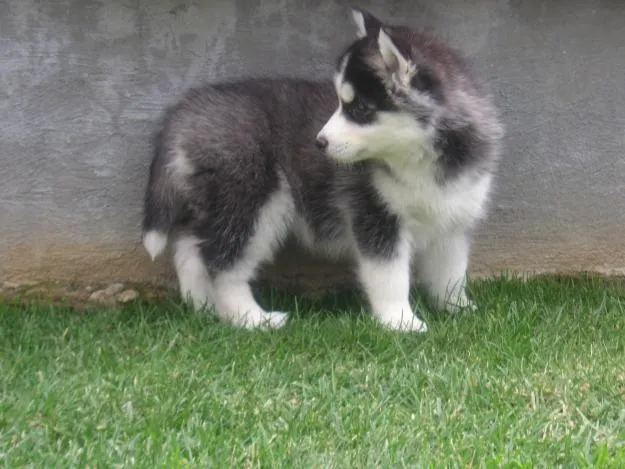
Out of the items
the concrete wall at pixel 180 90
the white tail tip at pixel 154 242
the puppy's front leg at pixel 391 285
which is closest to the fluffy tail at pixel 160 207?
the white tail tip at pixel 154 242

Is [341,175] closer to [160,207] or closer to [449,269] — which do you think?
[449,269]

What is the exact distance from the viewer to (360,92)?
14.8ft

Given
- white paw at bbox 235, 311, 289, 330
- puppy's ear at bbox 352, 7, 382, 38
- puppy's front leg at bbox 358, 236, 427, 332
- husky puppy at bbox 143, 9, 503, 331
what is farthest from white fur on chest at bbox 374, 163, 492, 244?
white paw at bbox 235, 311, 289, 330

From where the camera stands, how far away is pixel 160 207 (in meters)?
4.96

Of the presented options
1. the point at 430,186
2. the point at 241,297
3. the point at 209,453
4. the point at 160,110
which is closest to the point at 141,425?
the point at 209,453

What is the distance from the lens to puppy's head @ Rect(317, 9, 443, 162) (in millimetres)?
4438

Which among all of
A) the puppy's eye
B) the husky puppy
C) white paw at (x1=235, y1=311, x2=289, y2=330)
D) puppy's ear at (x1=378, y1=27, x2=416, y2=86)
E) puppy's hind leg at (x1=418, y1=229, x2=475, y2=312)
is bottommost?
white paw at (x1=235, y1=311, x2=289, y2=330)

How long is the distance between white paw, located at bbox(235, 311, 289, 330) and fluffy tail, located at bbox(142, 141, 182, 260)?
1.73 feet

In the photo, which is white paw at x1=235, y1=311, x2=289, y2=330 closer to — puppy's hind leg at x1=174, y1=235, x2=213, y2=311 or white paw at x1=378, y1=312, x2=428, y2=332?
puppy's hind leg at x1=174, y1=235, x2=213, y2=311

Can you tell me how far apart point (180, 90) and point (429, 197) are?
1442 mm

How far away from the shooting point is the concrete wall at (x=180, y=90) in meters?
5.15

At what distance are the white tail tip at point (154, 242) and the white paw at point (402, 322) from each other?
3.58 feet

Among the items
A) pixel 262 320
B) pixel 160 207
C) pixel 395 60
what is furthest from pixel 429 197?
pixel 160 207

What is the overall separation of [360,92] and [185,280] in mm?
1344
